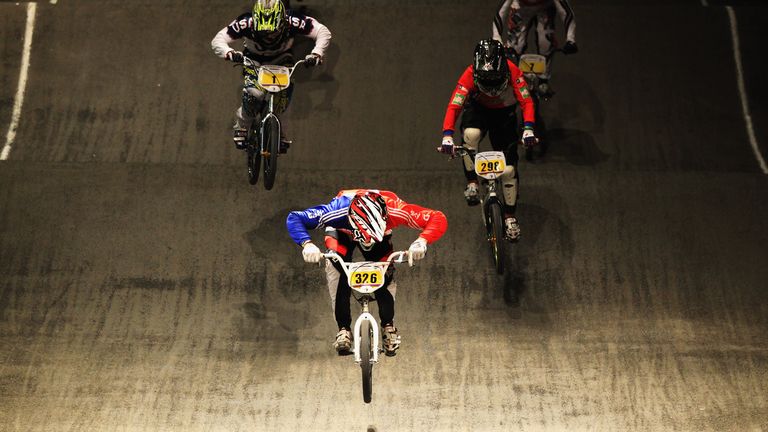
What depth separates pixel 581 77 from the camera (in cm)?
1220

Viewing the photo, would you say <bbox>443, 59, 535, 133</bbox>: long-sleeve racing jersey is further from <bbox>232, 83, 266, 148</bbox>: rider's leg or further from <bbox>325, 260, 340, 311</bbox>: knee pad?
<bbox>325, 260, 340, 311</bbox>: knee pad

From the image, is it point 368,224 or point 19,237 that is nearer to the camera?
point 368,224

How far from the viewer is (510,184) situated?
9633mm

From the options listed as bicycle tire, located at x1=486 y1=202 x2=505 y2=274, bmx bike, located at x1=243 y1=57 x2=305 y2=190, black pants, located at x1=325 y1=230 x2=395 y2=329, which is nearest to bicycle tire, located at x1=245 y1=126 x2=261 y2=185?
bmx bike, located at x1=243 y1=57 x2=305 y2=190

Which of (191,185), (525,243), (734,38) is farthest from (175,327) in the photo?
(734,38)

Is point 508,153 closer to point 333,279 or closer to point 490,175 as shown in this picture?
point 490,175

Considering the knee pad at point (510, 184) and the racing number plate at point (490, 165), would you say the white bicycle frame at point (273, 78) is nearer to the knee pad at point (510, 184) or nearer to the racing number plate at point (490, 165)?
the racing number plate at point (490, 165)

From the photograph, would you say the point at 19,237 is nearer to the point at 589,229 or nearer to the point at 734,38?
the point at 589,229

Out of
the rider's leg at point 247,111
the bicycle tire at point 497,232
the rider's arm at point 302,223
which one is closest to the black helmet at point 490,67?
the bicycle tire at point 497,232

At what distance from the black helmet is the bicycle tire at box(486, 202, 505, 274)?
43.4 inches

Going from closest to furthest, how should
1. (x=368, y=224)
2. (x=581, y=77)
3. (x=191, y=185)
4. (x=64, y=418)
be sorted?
(x=368, y=224) < (x=64, y=418) < (x=191, y=185) < (x=581, y=77)

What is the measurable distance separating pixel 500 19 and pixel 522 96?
191 cm

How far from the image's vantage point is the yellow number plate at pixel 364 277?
288 inches

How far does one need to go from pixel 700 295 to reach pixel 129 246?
534cm
